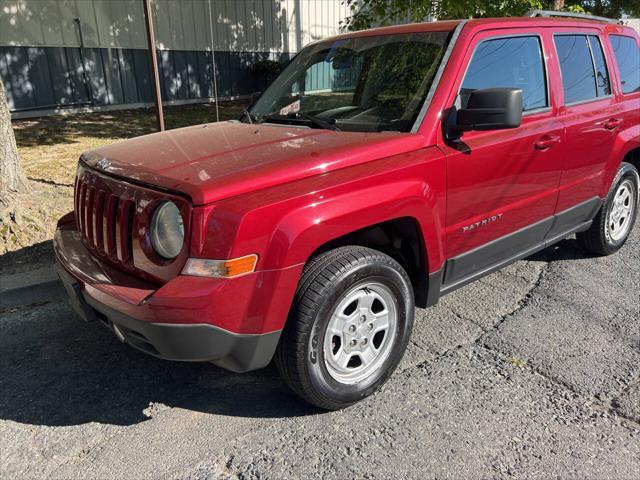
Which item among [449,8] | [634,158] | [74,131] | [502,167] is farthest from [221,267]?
[74,131]

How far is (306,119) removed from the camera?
10.9ft

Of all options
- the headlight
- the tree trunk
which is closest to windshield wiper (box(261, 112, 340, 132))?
the headlight

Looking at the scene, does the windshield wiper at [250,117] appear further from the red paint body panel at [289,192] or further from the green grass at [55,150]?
the green grass at [55,150]

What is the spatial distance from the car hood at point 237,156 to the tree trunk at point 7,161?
6.64 feet

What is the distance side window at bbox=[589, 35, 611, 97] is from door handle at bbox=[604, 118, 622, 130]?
0.70 ft

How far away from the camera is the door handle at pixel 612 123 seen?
4141mm

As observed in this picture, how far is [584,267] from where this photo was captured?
15.1 ft

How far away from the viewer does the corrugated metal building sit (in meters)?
11.0

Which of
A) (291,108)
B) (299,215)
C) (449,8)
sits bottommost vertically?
(299,215)

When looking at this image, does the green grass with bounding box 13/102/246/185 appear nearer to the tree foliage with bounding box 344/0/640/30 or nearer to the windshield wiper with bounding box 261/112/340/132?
the tree foliage with bounding box 344/0/640/30

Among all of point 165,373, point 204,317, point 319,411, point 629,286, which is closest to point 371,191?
point 204,317

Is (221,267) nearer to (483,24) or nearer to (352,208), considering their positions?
(352,208)

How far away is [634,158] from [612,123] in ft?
3.04

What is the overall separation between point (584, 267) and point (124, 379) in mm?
3762
